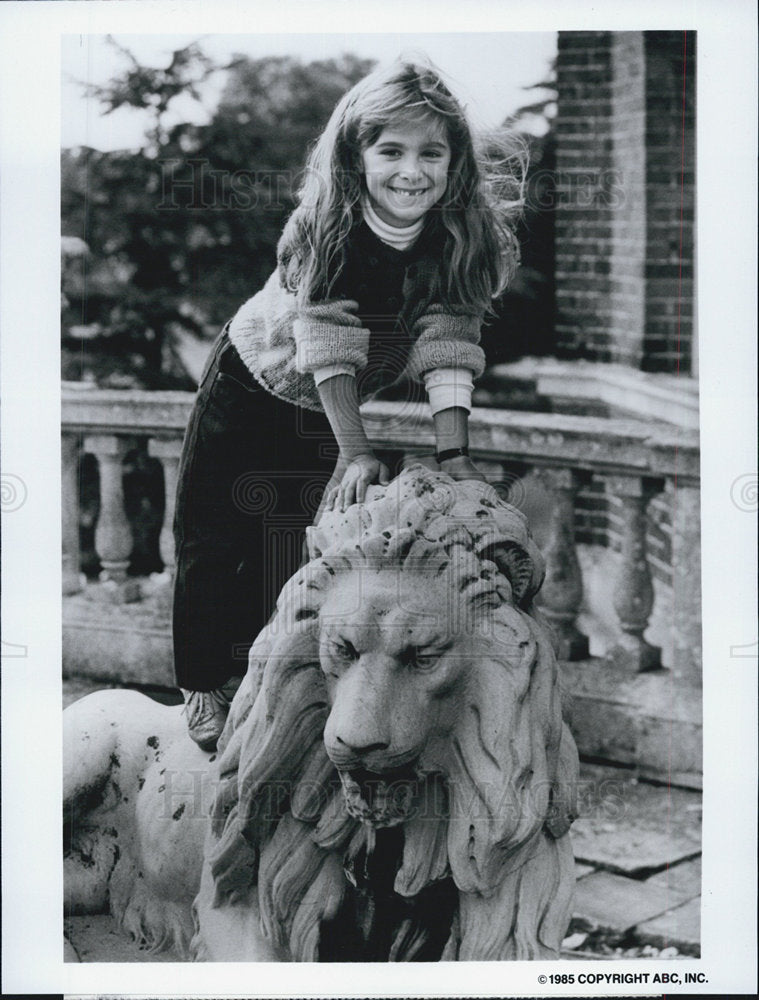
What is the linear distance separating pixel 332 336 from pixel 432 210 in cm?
27

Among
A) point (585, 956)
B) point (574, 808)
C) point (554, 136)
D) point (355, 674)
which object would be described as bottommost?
point (585, 956)

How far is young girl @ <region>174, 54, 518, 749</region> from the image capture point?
2.68 m

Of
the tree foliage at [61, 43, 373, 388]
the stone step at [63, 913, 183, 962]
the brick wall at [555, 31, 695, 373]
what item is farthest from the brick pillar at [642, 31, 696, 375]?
the stone step at [63, 913, 183, 962]

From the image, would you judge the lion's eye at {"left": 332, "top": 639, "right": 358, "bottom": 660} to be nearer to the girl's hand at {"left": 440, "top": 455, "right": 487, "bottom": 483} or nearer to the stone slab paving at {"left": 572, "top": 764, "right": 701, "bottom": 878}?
the girl's hand at {"left": 440, "top": 455, "right": 487, "bottom": 483}

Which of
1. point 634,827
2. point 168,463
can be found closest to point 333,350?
point 168,463

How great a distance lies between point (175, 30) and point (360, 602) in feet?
3.99

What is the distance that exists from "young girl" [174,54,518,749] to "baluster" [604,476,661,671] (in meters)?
0.96

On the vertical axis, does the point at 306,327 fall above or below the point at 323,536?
above

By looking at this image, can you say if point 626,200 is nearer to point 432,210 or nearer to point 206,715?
point 432,210

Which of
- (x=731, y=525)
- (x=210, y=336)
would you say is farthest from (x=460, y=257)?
(x=210, y=336)

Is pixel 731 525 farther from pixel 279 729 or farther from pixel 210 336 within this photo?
pixel 210 336

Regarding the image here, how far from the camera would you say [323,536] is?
8.04 feet

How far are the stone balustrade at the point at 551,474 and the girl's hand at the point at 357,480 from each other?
2.97 ft

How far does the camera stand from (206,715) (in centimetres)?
286
